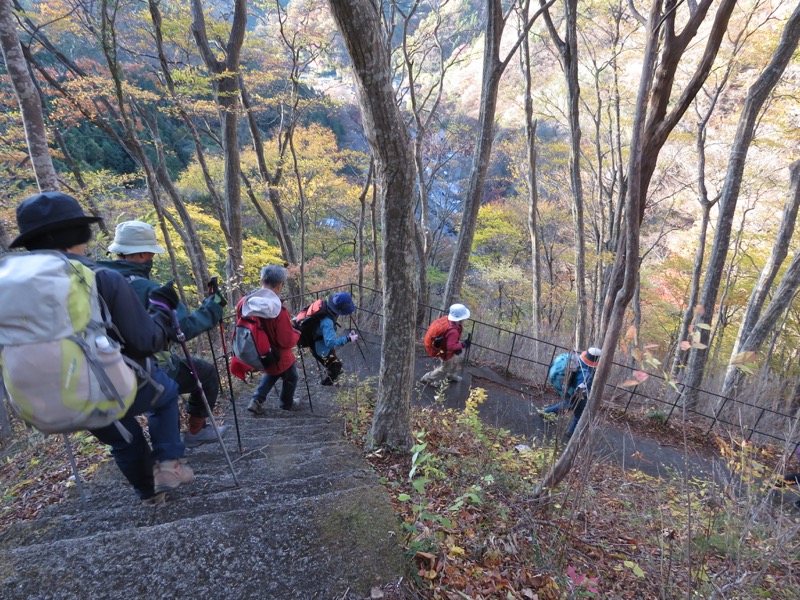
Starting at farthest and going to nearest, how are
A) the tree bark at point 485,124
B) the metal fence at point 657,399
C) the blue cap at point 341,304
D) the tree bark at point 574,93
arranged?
the metal fence at point 657,399 < the tree bark at point 574,93 < the tree bark at point 485,124 < the blue cap at point 341,304

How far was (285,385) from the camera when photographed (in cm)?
477

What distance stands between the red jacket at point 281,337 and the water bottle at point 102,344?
1.96m

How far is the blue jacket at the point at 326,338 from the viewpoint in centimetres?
444

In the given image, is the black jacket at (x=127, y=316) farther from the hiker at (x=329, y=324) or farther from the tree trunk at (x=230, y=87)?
the tree trunk at (x=230, y=87)

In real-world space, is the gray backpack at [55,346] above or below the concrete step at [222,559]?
above

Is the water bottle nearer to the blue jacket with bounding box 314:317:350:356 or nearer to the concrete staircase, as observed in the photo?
the concrete staircase

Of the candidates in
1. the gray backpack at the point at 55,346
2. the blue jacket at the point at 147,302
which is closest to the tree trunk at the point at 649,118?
the blue jacket at the point at 147,302

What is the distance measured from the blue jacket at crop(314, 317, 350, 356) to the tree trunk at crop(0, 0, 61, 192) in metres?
4.11

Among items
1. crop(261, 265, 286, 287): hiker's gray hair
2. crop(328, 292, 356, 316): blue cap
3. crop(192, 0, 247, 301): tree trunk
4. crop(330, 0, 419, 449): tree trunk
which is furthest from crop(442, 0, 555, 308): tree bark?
crop(261, 265, 286, 287): hiker's gray hair

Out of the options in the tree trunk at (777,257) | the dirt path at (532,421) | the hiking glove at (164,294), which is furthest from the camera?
the tree trunk at (777,257)

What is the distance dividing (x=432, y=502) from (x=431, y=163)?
20.3 metres

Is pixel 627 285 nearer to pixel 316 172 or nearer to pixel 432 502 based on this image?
pixel 432 502

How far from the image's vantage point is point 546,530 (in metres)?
2.99

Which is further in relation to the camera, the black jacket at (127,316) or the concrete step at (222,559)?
the black jacket at (127,316)
